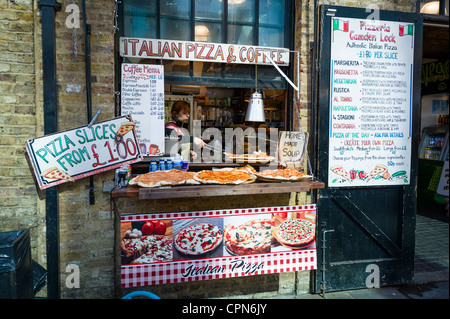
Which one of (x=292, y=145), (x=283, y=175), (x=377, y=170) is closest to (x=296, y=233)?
(x=283, y=175)

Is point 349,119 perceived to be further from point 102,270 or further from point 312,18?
point 102,270

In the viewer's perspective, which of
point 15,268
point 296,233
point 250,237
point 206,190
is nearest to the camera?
point 15,268

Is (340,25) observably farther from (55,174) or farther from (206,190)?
(55,174)

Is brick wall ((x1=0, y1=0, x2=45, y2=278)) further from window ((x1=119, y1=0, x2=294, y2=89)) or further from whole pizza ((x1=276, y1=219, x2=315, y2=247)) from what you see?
whole pizza ((x1=276, y1=219, x2=315, y2=247))

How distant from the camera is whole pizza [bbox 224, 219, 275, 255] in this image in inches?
150

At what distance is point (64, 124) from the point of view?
11.8 feet

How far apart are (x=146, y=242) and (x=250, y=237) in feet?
4.07

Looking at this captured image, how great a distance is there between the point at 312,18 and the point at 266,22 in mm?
618

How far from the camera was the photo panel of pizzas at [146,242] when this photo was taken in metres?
3.54

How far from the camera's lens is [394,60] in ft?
14.4

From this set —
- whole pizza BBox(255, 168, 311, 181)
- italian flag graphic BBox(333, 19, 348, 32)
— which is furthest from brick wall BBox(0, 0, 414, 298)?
italian flag graphic BBox(333, 19, 348, 32)

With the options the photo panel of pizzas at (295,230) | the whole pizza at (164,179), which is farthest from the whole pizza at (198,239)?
the photo panel of pizzas at (295,230)

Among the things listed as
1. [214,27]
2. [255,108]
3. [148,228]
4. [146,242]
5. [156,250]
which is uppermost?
[214,27]

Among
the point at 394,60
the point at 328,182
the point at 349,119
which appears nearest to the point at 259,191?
the point at 328,182
